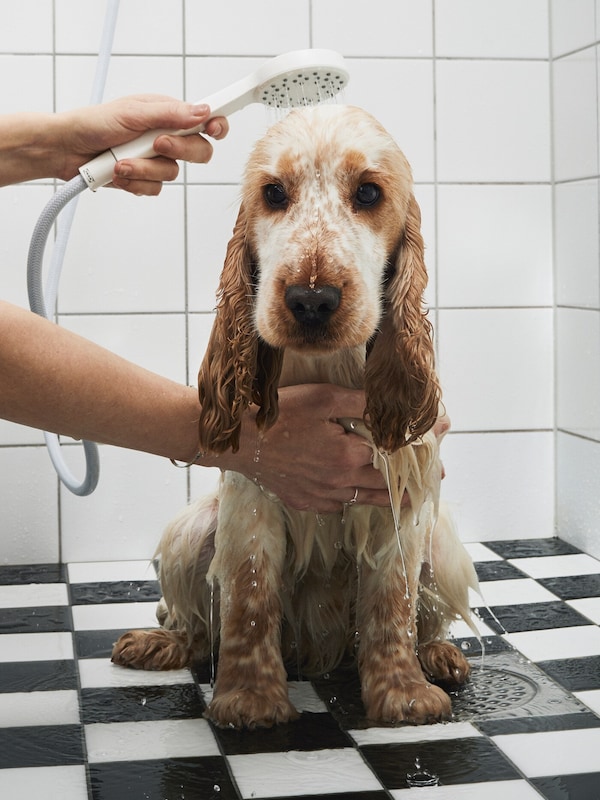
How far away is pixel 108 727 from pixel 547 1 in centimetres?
229

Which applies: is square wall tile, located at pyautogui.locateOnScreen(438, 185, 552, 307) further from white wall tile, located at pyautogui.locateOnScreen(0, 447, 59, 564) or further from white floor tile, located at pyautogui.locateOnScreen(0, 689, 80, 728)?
white floor tile, located at pyautogui.locateOnScreen(0, 689, 80, 728)

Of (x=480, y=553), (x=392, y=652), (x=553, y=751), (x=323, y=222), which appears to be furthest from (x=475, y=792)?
(x=480, y=553)

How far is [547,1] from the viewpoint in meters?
3.00

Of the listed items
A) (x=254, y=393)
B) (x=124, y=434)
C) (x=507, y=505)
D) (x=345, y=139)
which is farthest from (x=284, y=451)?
(x=507, y=505)

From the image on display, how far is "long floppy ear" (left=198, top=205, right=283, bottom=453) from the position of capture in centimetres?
164

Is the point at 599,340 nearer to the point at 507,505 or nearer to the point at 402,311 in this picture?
the point at 507,505

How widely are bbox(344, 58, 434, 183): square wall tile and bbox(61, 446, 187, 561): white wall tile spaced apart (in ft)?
3.59

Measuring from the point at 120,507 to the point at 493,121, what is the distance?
149cm

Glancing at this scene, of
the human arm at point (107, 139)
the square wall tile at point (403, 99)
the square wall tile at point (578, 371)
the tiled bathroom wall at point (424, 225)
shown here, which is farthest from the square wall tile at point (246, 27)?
the square wall tile at point (578, 371)

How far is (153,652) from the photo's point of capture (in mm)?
2064

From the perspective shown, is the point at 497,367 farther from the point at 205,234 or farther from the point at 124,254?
the point at 124,254

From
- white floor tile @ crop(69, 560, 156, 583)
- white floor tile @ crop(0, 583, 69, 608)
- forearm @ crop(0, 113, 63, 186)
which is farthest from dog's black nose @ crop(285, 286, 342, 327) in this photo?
white floor tile @ crop(69, 560, 156, 583)

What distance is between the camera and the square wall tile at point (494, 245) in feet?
9.87

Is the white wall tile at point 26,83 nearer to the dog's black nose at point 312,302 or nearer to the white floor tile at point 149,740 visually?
the dog's black nose at point 312,302
